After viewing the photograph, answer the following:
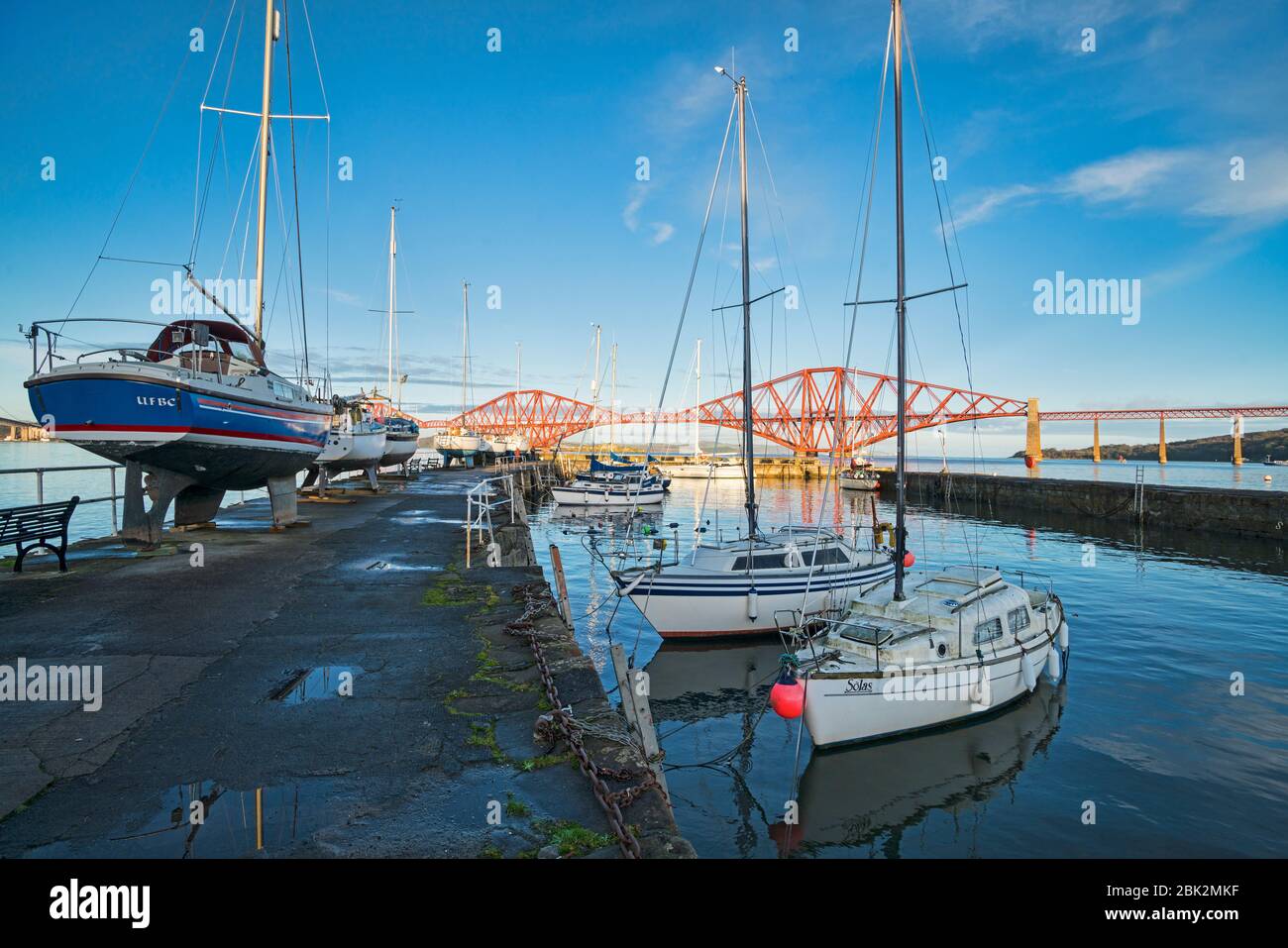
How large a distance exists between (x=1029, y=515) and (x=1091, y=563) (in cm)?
2401

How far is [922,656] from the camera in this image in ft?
Result: 34.1

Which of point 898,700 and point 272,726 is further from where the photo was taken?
point 898,700

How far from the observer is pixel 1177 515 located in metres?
40.2

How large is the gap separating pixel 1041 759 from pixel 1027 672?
192cm

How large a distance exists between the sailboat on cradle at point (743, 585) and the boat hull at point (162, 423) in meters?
9.68

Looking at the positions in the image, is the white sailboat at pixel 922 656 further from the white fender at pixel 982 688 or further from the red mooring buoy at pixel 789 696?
the red mooring buoy at pixel 789 696

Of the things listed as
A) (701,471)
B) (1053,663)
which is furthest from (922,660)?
(701,471)

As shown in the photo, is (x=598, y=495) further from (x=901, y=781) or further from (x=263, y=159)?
(x=901, y=781)

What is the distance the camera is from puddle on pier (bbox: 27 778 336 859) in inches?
168

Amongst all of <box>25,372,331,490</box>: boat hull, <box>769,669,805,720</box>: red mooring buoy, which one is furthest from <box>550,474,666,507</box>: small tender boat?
<box>769,669,805,720</box>: red mooring buoy

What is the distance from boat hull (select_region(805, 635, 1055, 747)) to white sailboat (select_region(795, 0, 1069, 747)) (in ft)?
0.05

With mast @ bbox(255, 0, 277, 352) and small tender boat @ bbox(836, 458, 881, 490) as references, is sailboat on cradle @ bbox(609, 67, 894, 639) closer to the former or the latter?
mast @ bbox(255, 0, 277, 352)
